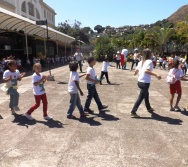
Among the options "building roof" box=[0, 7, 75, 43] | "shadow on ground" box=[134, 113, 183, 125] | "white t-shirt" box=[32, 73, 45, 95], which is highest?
"building roof" box=[0, 7, 75, 43]

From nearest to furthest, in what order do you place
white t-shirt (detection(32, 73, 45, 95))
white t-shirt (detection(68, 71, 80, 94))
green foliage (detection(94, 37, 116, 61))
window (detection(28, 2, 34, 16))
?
white t-shirt (detection(32, 73, 45, 95)), white t-shirt (detection(68, 71, 80, 94)), green foliage (detection(94, 37, 116, 61)), window (detection(28, 2, 34, 16))

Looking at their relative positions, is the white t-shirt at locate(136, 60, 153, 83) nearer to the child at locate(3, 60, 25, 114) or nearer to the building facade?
the child at locate(3, 60, 25, 114)

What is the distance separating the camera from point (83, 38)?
71438 mm

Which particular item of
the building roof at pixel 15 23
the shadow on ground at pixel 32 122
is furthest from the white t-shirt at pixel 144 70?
the building roof at pixel 15 23

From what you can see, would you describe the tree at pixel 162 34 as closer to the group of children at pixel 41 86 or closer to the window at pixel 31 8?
the window at pixel 31 8

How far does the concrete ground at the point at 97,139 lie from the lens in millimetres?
3746

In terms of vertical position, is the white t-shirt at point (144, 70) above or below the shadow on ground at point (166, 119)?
above

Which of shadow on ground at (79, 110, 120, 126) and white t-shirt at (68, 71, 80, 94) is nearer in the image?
shadow on ground at (79, 110, 120, 126)

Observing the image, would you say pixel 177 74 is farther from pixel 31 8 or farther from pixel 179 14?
pixel 179 14

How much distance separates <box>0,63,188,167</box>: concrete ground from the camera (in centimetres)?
375

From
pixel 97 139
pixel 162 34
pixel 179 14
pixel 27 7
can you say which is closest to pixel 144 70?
Result: pixel 97 139

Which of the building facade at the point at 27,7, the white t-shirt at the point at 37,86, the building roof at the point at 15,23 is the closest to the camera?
the white t-shirt at the point at 37,86

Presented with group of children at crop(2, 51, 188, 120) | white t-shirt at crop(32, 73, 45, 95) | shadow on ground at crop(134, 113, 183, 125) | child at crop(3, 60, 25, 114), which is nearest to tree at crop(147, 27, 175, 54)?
group of children at crop(2, 51, 188, 120)

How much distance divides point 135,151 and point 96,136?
928 mm
